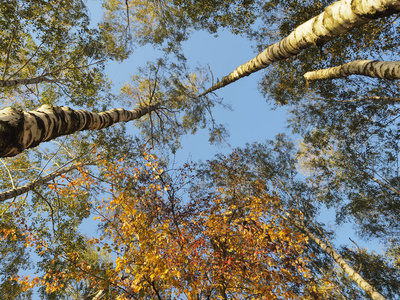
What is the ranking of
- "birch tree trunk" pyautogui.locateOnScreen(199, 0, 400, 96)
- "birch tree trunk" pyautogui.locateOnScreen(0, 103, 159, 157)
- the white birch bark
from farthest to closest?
the white birch bark, "birch tree trunk" pyautogui.locateOnScreen(199, 0, 400, 96), "birch tree trunk" pyautogui.locateOnScreen(0, 103, 159, 157)

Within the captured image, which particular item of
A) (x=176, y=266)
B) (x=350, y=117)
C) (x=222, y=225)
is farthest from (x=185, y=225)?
(x=350, y=117)

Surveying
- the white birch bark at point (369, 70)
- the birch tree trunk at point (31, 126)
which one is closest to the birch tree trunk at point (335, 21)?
the white birch bark at point (369, 70)

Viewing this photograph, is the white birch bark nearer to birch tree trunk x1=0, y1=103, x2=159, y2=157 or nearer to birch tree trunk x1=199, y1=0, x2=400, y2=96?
birch tree trunk x1=199, y1=0, x2=400, y2=96

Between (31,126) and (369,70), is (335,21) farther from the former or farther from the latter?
(31,126)

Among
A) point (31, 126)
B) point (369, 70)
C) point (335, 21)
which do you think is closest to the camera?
point (31, 126)

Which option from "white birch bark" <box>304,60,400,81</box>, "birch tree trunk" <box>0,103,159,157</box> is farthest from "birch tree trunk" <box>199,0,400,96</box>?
"birch tree trunk" <box>0,103,159,157</box>

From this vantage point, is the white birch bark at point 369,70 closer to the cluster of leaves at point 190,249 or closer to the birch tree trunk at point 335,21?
the birch tree trunk at point 335,21

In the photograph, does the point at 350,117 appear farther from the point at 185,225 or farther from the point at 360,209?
the point at 185,225

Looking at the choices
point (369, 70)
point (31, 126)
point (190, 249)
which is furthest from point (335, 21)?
point (190, 249)

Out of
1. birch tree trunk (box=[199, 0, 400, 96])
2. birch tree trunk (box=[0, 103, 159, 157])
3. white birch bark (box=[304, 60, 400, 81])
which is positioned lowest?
birch tree trunk (box=[0, 103, 159, 157])

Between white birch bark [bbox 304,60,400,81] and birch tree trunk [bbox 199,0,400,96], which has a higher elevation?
white birch bark [bbox 304,60,400,81]

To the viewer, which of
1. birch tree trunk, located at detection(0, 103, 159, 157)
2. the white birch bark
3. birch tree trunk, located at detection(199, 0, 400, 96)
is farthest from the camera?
the white birch bark

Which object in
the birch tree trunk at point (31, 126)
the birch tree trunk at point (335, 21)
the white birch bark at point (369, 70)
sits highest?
the white birch bark at point (369, 70)

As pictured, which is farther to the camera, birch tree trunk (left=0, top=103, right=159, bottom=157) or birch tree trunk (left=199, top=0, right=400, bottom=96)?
birch tree trunk (left=199, top=0, right=400, bottom=96)
